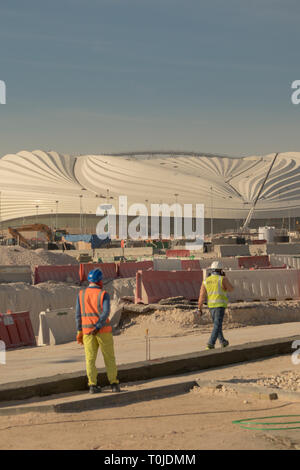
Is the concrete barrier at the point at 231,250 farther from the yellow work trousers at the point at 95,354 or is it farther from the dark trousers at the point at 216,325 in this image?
the yellow work trousers at the point at 95,354

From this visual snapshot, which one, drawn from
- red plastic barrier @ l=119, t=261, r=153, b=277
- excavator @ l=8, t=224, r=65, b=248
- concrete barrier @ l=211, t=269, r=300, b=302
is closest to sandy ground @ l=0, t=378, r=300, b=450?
concrete barrier @ l=211, t=269, r=300, b=302

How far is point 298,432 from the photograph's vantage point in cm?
650

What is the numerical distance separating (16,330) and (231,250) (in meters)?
35.2

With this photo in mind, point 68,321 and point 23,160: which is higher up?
Result: point 23,160

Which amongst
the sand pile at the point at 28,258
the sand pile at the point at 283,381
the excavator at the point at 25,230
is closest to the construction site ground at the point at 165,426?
the sand pile at the point at 283,381

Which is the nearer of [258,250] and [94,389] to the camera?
[94,389]

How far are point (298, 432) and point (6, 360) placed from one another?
771cm

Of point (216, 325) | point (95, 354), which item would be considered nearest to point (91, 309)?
point (95, 354)

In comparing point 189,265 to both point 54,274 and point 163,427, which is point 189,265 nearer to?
point 54,274

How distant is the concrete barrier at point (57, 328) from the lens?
16250 millimetres

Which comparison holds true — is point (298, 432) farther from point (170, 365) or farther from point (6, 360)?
point (6, 360)

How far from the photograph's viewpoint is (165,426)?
686cm
